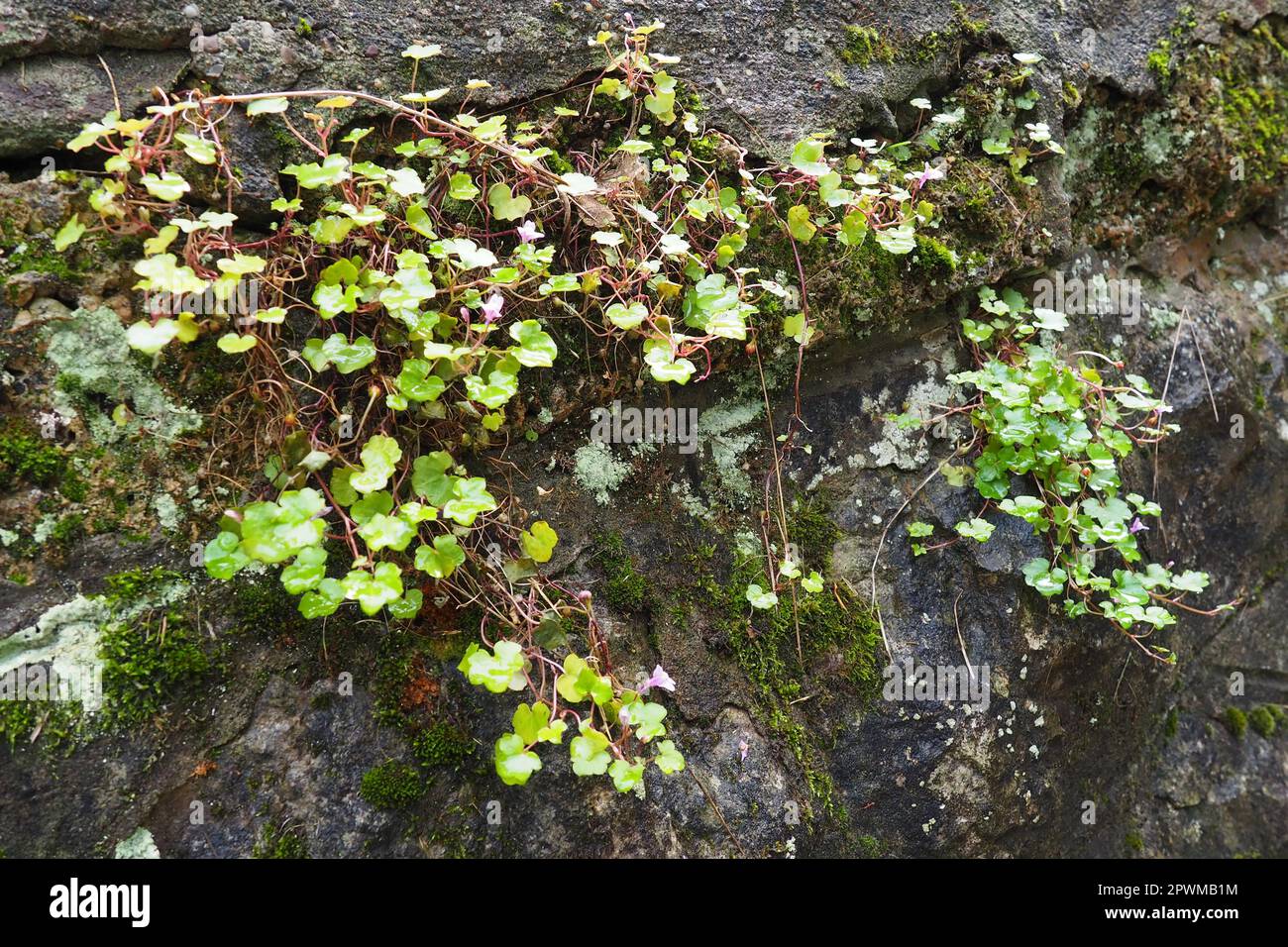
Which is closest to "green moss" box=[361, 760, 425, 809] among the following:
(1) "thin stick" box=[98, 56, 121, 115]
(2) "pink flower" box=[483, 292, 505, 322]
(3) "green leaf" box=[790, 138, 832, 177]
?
(2) "pink flower" box=[483, 292, 505, 322]

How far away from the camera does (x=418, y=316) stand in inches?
80.2

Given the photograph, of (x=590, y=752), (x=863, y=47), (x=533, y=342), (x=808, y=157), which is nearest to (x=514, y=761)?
(x=590, y=752)

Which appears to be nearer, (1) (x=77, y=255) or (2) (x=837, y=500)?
(1) (x=77, y=255)

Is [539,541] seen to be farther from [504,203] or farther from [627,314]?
[504,203]

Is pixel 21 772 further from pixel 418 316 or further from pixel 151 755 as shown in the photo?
pixel 418 316

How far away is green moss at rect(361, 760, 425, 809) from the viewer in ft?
6.95

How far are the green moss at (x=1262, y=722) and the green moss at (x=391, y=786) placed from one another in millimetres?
3474

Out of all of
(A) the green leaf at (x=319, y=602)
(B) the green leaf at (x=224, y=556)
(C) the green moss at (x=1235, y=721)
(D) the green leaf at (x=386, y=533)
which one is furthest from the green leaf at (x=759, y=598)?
(C) the green moss at (x=1235, y=721)

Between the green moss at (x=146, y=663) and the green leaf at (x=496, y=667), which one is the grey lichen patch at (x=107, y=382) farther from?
the green leaf at (x=496, y=667)

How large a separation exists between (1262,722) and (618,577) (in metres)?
3.01

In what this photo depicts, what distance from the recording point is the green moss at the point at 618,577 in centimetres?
242

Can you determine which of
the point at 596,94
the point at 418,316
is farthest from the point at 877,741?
the point at 596,94

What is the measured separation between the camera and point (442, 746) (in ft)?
7.18
